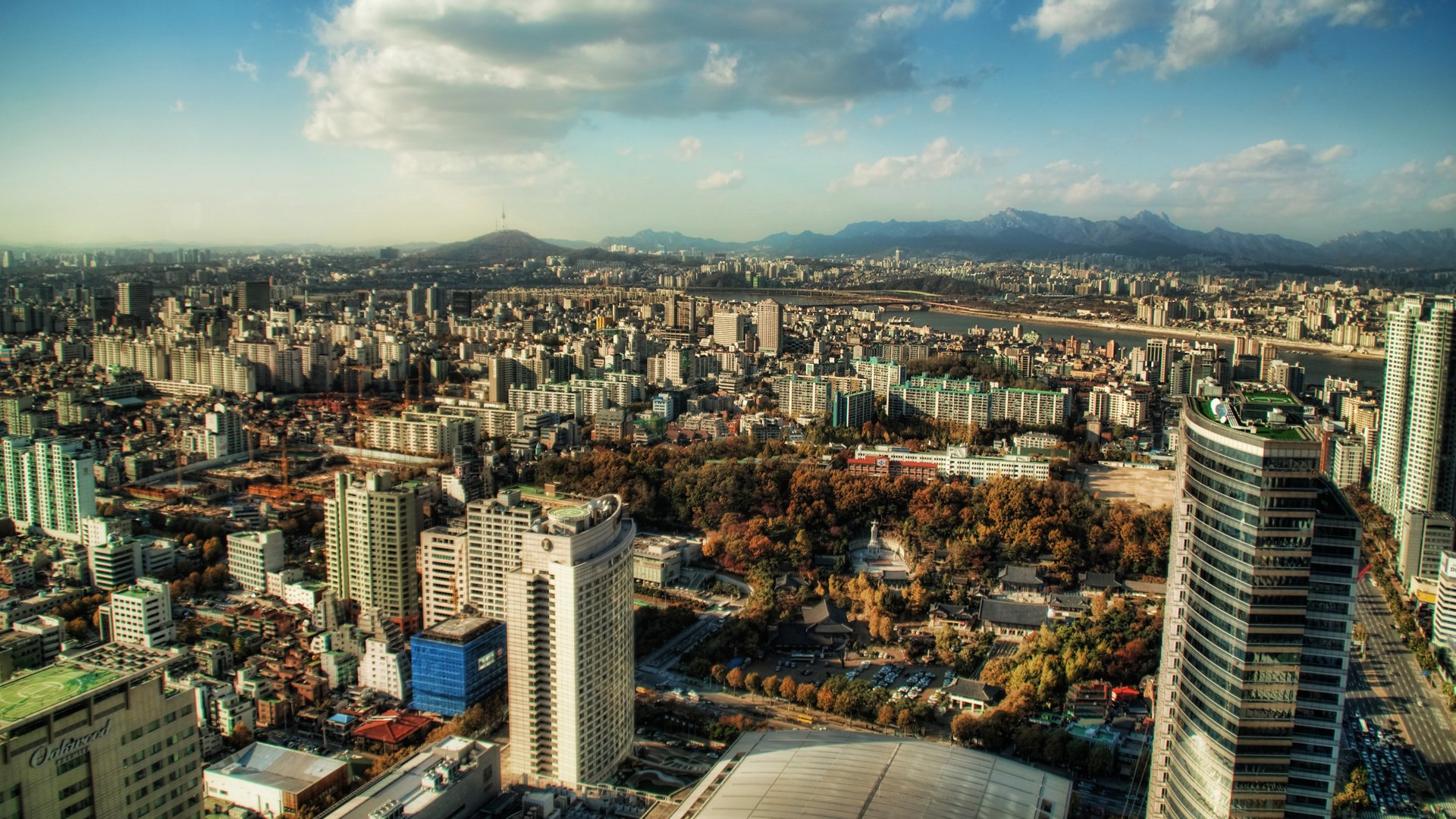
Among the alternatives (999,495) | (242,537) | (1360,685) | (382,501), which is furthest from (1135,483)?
(242,537)

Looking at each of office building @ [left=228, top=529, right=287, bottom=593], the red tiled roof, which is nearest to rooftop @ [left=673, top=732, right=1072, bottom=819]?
the red tiled roof

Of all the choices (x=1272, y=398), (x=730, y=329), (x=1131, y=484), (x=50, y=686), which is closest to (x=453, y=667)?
(x=50, y=686)

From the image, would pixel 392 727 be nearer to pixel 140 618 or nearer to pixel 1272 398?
pixel 140 618

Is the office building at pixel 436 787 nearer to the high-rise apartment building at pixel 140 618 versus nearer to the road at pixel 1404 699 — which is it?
the high-rise apartment building at pixel 140 618

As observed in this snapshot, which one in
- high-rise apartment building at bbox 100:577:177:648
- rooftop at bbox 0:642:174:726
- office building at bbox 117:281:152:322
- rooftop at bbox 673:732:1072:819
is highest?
office building at bbox 117:281:152:322

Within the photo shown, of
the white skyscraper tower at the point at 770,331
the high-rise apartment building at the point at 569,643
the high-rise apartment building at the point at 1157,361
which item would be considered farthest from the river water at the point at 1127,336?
the high-rise apartment building at the point at 569,643

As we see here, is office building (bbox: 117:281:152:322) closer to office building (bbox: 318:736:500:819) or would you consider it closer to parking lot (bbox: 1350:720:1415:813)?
office building (bbox: 318:736:500:819)
